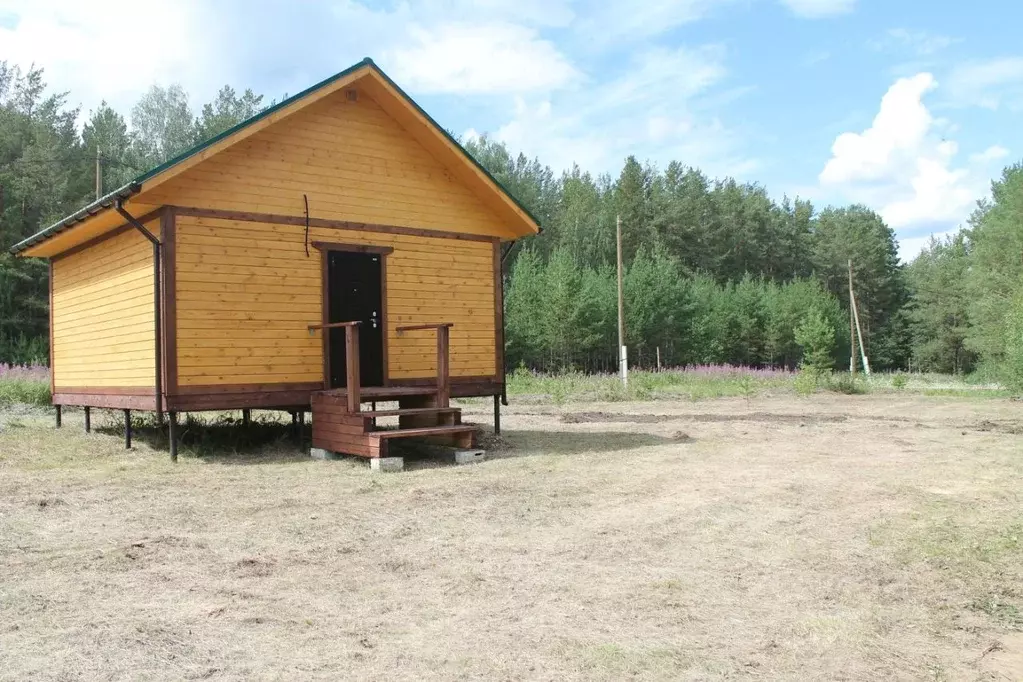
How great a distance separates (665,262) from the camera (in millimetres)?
48250

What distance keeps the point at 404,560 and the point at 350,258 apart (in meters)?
6.60

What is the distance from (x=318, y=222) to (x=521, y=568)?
7.08 m

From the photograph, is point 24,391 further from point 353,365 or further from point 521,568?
point 521,568

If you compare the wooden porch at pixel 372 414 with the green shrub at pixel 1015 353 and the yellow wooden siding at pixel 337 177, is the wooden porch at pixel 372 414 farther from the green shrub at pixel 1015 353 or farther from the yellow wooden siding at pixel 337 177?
the green shrub at pixel 1015 353

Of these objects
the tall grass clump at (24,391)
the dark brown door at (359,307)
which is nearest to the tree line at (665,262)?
the tall grass clump at (24,391)

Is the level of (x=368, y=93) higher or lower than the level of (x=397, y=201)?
higher

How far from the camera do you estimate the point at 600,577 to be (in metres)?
5.41

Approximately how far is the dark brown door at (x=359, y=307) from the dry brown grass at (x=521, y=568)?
1.56 m

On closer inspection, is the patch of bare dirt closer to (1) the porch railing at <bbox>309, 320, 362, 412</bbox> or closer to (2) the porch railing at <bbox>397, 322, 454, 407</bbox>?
(2) the porch railing at <bbox>397, 322, 454, 407</bbox>

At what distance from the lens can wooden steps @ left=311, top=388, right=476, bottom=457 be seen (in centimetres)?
995

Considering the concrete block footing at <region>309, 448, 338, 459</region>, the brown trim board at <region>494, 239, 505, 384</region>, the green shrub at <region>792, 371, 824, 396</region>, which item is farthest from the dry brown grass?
the green shrub at <region>792, 371, 824, 396</region>

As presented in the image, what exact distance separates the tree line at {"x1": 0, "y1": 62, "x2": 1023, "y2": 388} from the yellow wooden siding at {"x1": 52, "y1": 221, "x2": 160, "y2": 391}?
14546 mm

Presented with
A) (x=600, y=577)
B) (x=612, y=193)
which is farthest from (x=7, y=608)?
(x=612, y=193)

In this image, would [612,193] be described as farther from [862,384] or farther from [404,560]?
[404,560]
